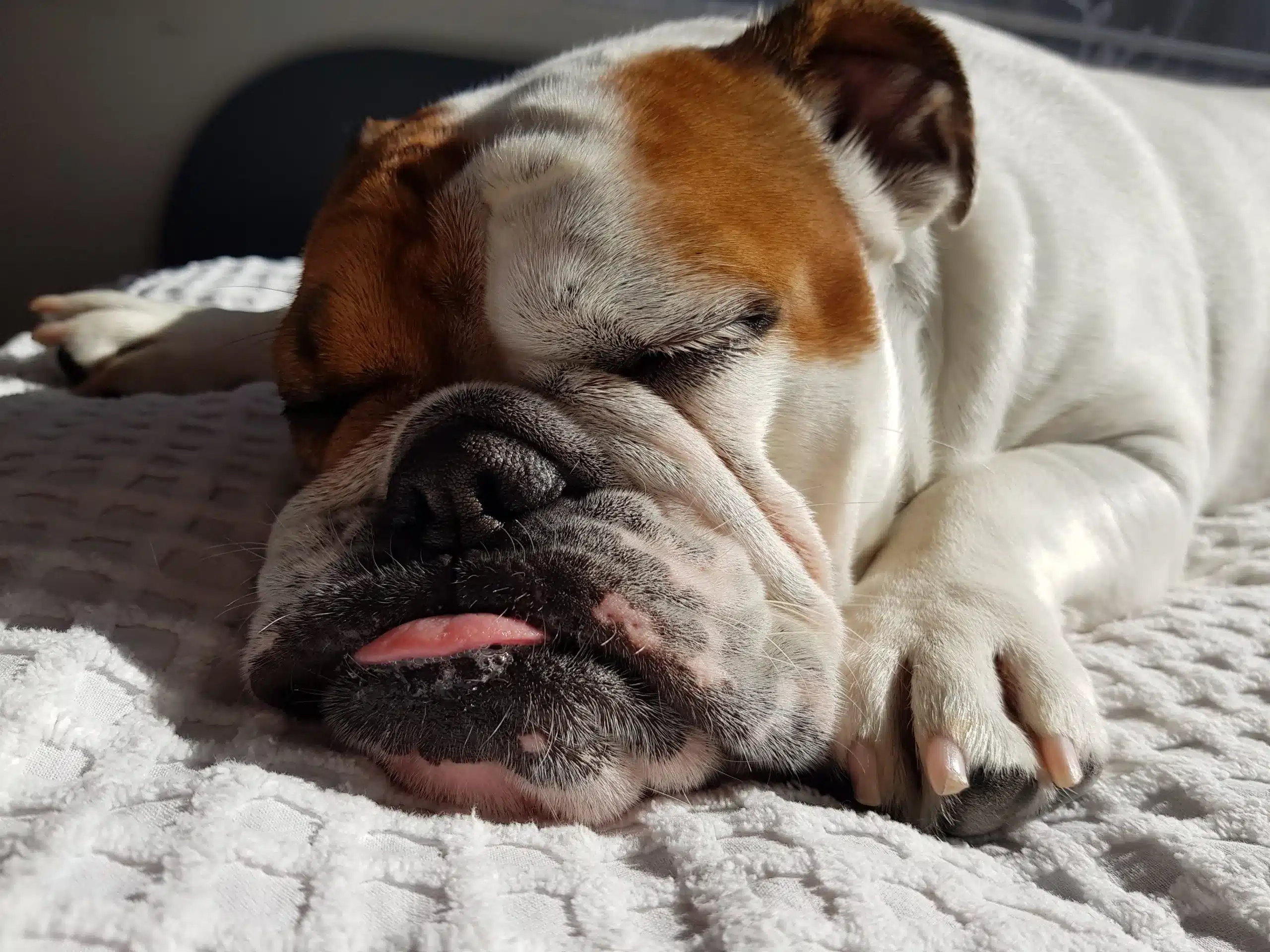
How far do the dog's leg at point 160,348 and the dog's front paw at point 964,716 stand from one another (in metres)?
1.15

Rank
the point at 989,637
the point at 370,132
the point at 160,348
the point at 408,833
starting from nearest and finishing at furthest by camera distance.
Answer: the point at 408,833 < the point at 989,637 < the point at 370,132 < the point at 160,348

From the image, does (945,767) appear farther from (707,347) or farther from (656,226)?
(656,226)

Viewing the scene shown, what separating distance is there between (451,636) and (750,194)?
1.79 ft

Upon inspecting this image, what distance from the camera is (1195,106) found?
1987 mm

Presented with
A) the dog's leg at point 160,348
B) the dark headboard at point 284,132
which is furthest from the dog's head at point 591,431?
the dark headboard at point 284,132

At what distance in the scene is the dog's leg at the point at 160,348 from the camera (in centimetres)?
167

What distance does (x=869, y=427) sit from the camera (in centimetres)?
109

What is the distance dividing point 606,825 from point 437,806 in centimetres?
15

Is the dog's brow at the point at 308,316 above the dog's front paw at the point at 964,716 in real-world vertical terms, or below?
above

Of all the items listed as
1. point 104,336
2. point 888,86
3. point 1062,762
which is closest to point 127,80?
point 104,336

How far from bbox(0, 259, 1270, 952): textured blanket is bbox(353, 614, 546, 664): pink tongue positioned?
0.40 ft

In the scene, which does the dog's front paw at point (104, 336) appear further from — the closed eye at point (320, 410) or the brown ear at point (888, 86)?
the brown ear at point (888, 86)

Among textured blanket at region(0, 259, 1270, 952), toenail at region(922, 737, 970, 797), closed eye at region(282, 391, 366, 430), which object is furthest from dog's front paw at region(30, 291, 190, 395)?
toenail at region(922, 737, 970, 797)

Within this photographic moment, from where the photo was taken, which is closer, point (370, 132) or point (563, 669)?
point (563, 669)
